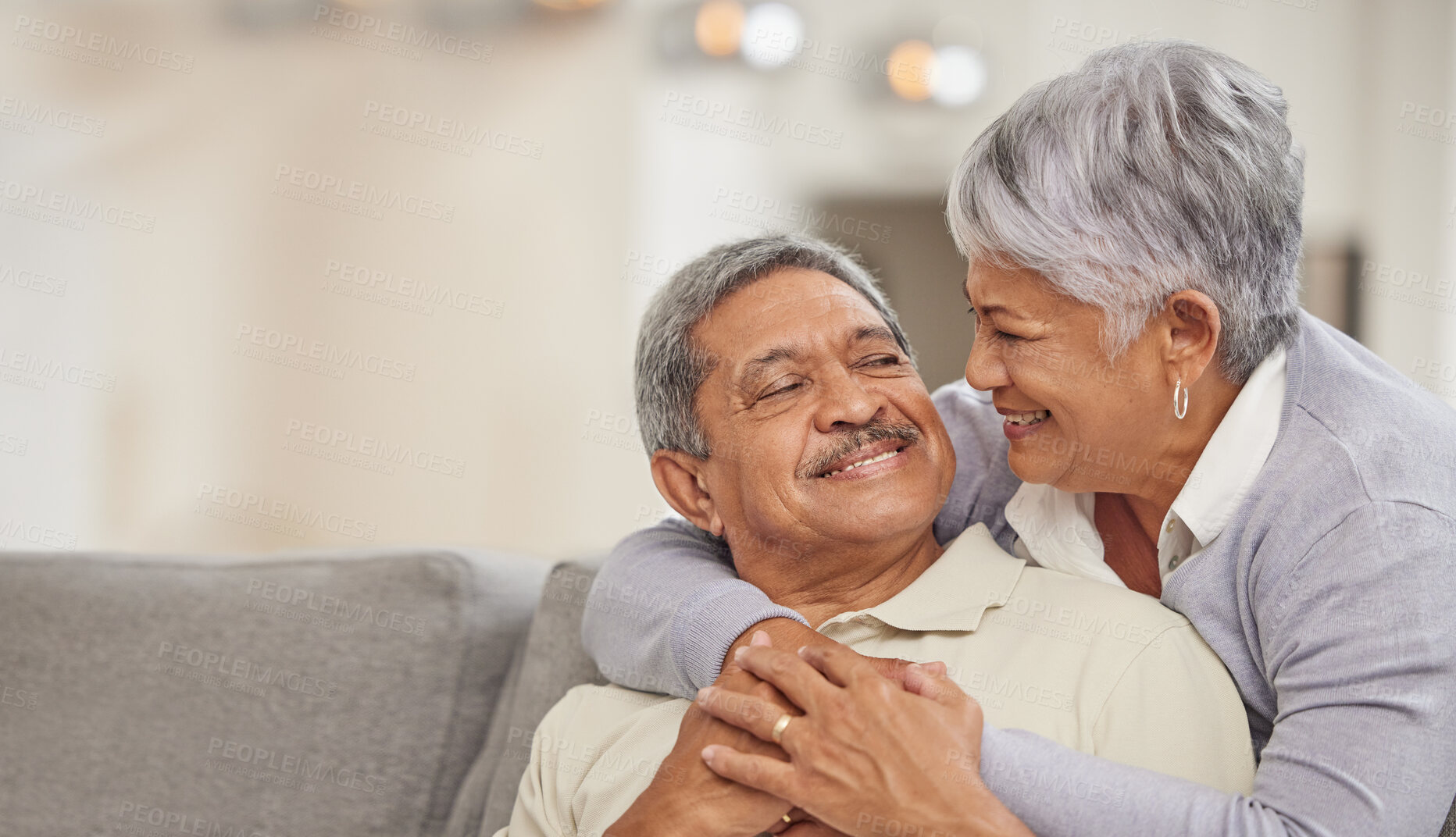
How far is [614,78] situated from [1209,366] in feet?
12.5

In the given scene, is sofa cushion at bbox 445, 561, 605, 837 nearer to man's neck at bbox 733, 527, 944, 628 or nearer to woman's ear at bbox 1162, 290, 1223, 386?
man's neck at bbox 733, 527, 944, 628

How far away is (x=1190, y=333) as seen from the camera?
4.09 ft

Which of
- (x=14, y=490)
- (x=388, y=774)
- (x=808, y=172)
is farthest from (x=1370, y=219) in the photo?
(x=14, y=490)

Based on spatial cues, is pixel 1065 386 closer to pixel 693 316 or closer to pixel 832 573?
pixel 832 573

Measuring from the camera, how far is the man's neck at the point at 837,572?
1.56 metres

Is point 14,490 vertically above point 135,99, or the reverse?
point 135,99

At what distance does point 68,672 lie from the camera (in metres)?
1.88

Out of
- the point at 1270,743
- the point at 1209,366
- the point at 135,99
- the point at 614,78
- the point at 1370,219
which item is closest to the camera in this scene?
the point at 1270,743

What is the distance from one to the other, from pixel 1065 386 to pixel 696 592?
1.79 feet

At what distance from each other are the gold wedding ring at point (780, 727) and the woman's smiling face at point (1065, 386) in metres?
0.44

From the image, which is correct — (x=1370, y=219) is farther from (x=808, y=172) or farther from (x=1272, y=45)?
(x=808, y=172)

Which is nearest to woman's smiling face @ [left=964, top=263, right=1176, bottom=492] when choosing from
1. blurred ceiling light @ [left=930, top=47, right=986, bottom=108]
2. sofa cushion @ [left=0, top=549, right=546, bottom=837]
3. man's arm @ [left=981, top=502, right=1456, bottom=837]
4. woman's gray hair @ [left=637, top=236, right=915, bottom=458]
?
man's arm @ [left=981, top=502, right=1456, bottom=837]

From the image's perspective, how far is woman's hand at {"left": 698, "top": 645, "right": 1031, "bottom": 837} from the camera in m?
1.10

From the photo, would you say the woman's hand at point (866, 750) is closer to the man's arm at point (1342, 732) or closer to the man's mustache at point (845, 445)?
the man's arm at point (1342, 732)
